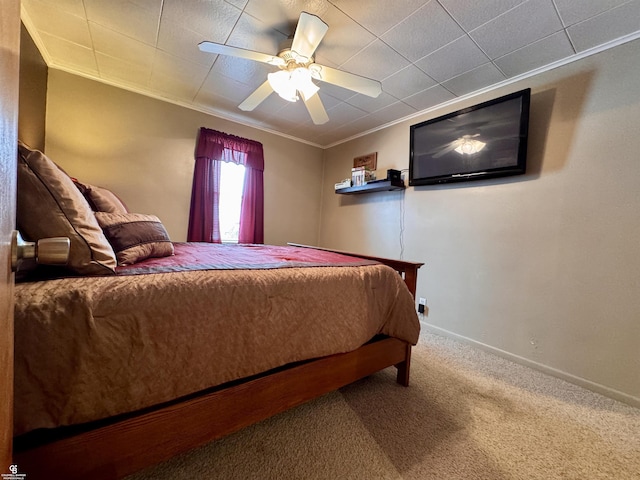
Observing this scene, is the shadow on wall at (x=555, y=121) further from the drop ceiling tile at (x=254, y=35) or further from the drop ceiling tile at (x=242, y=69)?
the drop ceiling tile at (x=242, y=69)

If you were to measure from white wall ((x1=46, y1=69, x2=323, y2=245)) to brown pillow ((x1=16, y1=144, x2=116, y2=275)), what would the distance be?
222 cm

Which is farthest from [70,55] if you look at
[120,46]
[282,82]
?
[282,82]

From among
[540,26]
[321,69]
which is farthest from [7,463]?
[540,26]

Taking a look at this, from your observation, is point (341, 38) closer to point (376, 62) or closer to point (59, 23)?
point (376, 62)

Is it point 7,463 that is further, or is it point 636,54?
point 636,54

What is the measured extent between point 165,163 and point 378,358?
3017 mm

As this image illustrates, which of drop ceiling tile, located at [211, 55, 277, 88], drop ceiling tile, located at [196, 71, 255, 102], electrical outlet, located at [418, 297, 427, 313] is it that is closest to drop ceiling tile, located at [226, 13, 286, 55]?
drop ceiling tile, located at [211, 55, 277, 88]

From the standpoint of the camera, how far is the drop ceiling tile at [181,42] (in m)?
1.92

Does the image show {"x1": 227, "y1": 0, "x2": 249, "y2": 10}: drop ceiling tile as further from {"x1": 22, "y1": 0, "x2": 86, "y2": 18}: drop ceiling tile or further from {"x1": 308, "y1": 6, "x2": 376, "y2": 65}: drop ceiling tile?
{"x1": 22, "y1": 0, "x2": 86, "y2": 18}: drop ceiling tile

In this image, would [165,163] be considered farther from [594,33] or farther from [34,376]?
[594,33]

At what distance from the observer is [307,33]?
5.07ft

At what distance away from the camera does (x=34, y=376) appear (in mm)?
695

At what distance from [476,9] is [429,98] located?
41.5 inches

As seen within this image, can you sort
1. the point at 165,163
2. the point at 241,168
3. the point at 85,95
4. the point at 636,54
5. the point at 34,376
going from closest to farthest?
the point at 34,376
the point at 636,54
the point at 85,95
the point at 165,163
the point at 241,168
